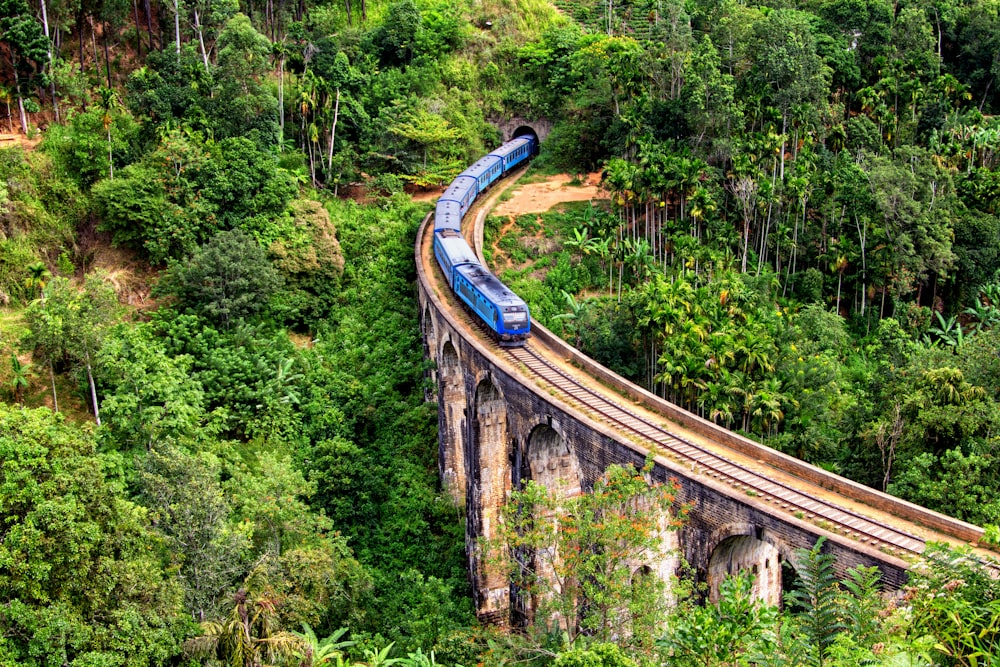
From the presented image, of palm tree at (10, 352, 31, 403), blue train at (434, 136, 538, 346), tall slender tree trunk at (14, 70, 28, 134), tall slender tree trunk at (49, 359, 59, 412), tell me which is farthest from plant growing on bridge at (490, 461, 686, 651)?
tall slender tree trunk at (14, 70, 28, 134)

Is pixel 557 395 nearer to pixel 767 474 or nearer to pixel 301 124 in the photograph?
pixel 767 474

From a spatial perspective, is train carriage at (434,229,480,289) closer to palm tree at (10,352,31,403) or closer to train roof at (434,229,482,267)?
train roof at (434,229,482,267)

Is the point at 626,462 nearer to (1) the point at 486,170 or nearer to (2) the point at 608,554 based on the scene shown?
(2) the point at 608,554

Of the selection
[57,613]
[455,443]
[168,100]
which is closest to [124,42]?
[168,100]

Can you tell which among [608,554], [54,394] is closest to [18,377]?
[54,394]

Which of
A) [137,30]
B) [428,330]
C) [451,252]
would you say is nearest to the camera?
[451,252]

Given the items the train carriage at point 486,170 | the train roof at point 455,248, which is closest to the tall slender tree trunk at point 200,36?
the train carriage at point 486,170
